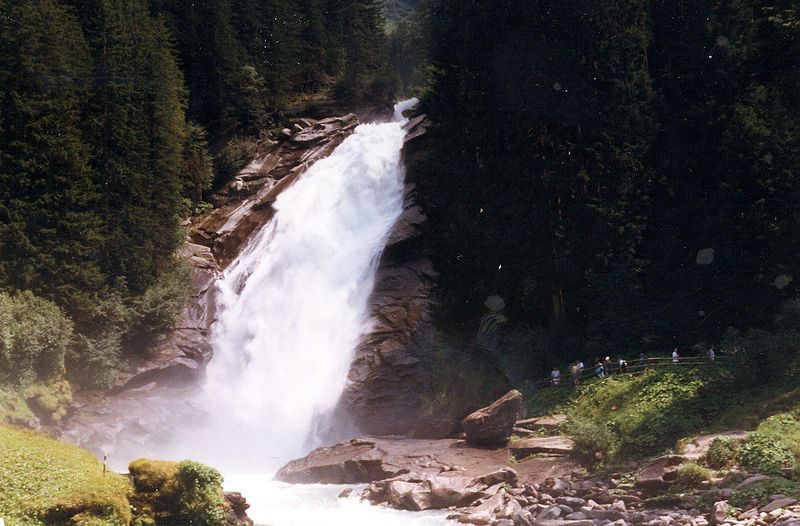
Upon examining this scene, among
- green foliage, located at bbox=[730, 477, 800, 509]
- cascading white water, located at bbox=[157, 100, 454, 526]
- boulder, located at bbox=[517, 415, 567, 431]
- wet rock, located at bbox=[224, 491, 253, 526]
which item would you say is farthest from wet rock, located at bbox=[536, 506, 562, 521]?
cascading white water, located at bbox=[157, 100, 454, 526]

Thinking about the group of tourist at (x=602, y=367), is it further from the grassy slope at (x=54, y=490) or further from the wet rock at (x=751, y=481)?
the grassy slope at (x=54, y=490)

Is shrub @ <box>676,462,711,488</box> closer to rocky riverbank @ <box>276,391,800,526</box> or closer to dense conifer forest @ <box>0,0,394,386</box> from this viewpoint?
rocky riverbank @ <box>276,391,800,526</box>

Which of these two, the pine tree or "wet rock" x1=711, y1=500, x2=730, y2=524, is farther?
the pine tree

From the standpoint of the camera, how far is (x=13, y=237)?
3212 cm

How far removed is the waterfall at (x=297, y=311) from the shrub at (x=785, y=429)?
1835 centimetres

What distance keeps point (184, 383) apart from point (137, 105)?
14.2 metres

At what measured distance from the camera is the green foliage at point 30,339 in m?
29.1

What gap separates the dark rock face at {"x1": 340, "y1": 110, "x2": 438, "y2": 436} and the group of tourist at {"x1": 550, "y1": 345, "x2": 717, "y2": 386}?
472cm

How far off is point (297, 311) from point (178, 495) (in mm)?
21234

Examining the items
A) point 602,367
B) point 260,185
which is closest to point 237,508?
point 602,367

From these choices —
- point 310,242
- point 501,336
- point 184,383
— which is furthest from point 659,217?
point 184,383

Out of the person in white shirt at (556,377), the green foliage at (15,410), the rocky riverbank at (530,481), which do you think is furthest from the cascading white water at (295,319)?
the person in white shirt at (556,377)

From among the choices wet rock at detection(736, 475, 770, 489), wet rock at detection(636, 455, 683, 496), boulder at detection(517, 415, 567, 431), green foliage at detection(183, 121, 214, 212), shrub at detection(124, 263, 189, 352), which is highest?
green foliage at detection(183, 121, 214, 212)

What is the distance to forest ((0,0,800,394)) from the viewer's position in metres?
27.8
